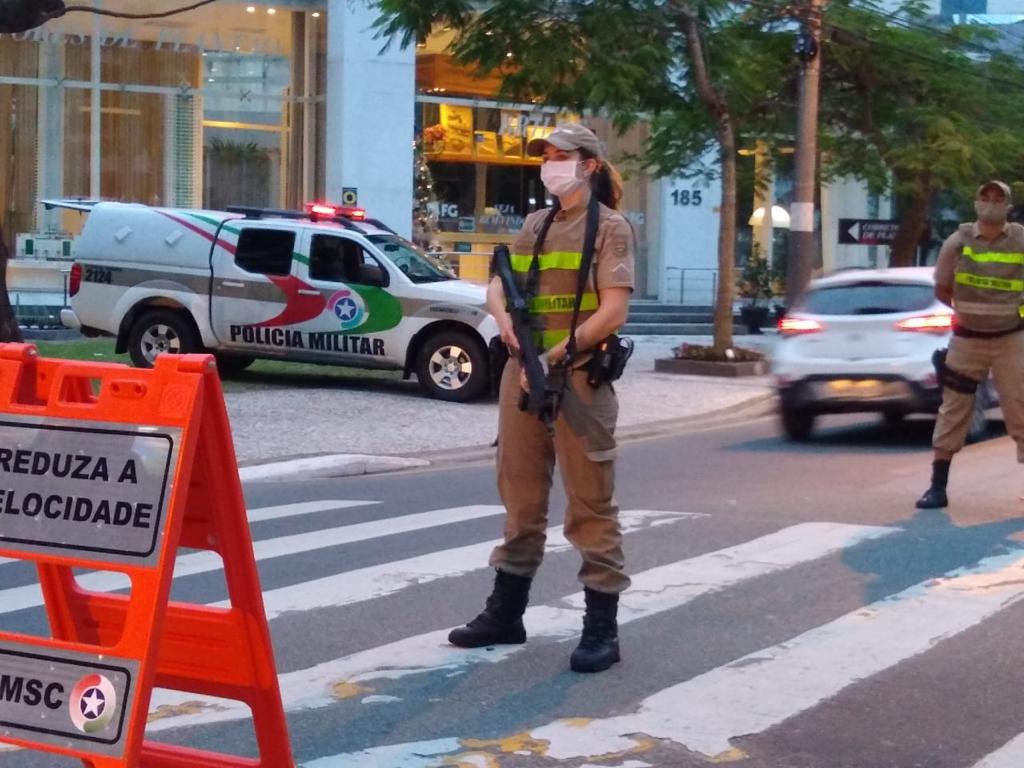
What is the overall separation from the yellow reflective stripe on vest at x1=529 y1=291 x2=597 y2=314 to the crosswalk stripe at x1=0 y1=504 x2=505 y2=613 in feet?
7.94

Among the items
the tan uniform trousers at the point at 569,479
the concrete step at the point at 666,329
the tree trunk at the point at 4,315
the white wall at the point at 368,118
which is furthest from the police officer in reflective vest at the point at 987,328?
the white wall at the point at 368,118

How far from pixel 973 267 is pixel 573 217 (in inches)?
175

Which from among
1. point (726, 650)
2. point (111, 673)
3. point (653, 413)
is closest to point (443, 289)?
point (653, 413)

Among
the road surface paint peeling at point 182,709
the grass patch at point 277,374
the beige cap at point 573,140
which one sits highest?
the beige cap at point 573,140

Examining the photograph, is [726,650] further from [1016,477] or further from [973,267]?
[1016,477]

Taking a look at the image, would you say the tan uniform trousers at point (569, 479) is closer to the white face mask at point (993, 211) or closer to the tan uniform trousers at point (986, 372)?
the tan uniform trousers at point (986, 372)

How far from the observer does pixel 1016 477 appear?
11445mm

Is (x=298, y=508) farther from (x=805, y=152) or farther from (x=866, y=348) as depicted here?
(x=805, y=152)

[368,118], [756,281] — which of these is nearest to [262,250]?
[368,118]

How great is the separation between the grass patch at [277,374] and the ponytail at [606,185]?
11.6 metres

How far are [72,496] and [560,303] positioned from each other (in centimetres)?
234

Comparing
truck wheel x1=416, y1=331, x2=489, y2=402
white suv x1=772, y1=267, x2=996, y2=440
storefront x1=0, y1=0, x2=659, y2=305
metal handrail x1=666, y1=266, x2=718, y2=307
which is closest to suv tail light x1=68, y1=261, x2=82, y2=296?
truck wheel x1=416, y1=331, x2=489, y2=402

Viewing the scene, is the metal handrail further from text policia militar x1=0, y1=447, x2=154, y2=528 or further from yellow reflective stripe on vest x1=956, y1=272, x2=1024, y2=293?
Answer: text policia militar x1=0, y1=447, x2=154, y2=528

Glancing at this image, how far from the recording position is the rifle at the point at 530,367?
587 centimetres
